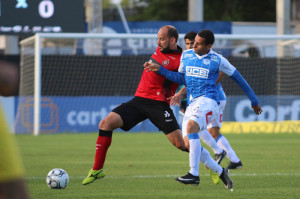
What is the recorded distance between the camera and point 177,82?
25.3 feet

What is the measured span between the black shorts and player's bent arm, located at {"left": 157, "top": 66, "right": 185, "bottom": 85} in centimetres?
41

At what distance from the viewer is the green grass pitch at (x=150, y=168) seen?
7105mm

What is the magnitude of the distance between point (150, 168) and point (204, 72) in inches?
118

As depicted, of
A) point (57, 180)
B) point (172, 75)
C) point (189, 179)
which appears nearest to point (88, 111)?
point (172, 75)

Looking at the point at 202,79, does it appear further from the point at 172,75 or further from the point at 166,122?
the point at 166,122

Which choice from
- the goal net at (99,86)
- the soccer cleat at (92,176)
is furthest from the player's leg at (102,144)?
the goal net at (99,86)

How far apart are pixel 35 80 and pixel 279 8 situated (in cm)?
1060

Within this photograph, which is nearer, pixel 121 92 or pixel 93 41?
pixel 121 92

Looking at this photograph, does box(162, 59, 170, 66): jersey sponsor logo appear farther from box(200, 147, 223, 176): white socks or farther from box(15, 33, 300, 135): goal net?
box(15, 33, 300, 135): goal net

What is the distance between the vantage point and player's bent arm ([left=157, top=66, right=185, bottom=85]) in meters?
7.55

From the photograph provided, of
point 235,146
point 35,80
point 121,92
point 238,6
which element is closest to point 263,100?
point 121,92

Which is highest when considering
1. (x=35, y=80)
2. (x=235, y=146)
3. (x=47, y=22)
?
(x=47, y=22)

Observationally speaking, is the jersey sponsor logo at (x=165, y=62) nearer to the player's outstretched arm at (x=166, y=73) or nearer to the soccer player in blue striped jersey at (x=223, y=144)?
the player's outstretched arm at (x=166, y=73)

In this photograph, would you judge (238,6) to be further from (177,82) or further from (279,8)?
(177,82)
